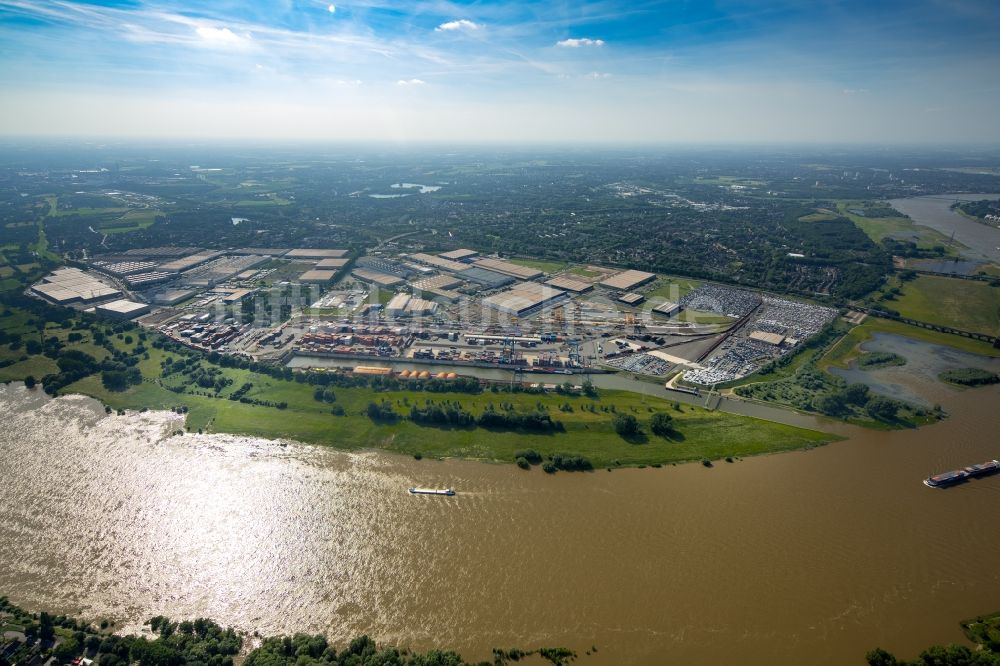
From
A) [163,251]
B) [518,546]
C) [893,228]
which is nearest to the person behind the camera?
[518,546]

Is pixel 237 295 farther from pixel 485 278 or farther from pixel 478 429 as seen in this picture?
pixel 478 429

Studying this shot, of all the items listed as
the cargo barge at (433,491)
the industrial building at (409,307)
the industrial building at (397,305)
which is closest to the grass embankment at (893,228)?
the industrial building at (409,307)

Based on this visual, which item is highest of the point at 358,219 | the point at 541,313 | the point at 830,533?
the point at 358,219

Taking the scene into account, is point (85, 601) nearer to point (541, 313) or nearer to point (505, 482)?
point (505, 482)

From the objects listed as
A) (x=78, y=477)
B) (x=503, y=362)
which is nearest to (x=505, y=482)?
(x=503, y=362)

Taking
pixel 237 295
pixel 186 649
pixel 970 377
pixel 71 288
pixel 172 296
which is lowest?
pixel 186 649

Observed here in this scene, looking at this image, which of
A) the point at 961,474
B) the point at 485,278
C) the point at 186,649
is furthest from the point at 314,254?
the point at 961,474

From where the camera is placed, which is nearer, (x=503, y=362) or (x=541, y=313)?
(x=503, y=362)
